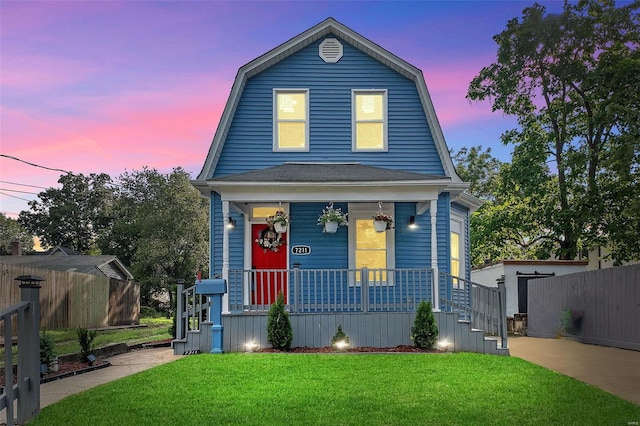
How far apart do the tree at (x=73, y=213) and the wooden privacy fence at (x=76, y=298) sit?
27.0 meters

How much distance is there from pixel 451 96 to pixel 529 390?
18.3 meters

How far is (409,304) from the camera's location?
12141mm

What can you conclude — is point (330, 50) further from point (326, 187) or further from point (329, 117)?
point (326, 187)

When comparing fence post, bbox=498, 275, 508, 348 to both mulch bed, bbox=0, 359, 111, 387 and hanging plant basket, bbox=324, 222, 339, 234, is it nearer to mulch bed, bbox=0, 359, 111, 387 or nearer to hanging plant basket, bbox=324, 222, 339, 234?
hanging plant basket, bbox=324, 222, 339, 234

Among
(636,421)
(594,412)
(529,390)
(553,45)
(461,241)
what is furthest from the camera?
(553,45)

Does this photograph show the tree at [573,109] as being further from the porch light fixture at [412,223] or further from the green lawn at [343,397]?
the green lawn at [343,397]

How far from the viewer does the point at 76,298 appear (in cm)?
2311

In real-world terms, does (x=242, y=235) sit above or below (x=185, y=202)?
below

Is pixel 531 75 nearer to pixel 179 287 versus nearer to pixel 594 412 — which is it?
pixel 179 287

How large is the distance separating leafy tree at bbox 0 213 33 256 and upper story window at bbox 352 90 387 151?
175 feet

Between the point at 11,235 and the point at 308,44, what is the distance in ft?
188

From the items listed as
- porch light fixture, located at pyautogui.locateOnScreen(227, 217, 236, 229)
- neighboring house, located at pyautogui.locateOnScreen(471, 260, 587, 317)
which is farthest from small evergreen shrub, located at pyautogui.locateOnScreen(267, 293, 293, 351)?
neighboring house, located at pyautogui.locateOnScreen(471, 260, 587, 317)

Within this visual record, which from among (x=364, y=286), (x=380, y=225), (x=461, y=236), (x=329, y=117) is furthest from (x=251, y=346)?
(x=461, y=236)

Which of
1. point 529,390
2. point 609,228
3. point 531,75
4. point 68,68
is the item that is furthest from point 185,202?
point 529,390
